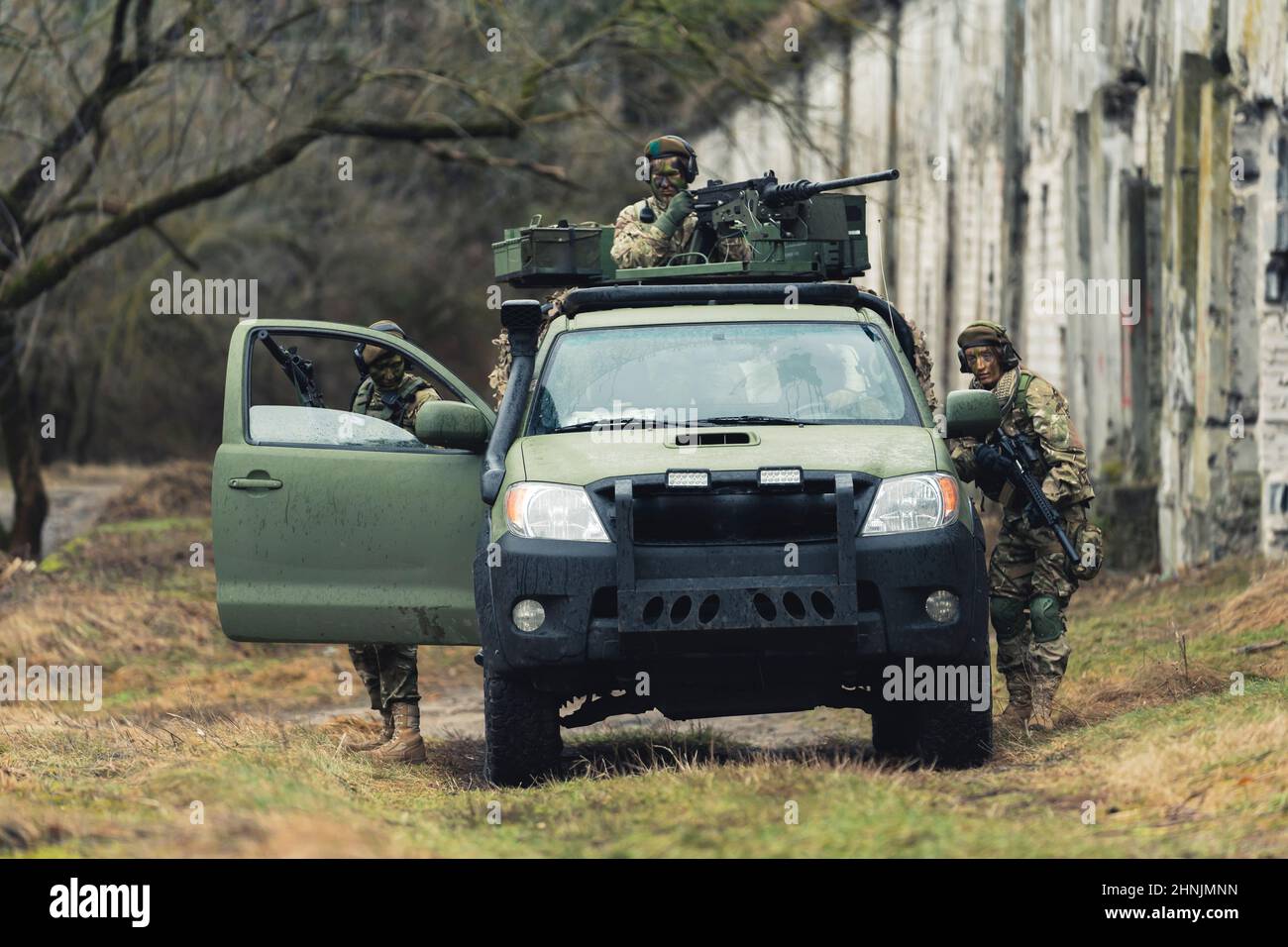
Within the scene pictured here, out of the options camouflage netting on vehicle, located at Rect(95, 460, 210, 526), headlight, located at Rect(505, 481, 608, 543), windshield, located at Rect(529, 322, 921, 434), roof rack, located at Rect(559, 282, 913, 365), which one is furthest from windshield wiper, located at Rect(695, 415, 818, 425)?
camouflage netting on vehicle, located at Rect(95, 460, 210, 526)

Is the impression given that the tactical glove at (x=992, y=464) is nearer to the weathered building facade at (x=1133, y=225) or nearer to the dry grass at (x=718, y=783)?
the dry grass at (x=718, y=783)

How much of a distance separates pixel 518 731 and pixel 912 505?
1.77 m

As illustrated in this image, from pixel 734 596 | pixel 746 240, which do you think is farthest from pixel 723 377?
pixel 746 240

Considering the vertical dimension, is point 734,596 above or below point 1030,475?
below

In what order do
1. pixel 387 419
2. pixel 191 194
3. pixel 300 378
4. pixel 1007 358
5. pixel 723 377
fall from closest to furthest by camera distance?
1. pixel 723 377
2. pixel 1007 358
3. pixel 300 378
4. pixel 387 419
5. pixel 191 194

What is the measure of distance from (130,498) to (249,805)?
1751 cm

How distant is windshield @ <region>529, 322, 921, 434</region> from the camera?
831 centimetres

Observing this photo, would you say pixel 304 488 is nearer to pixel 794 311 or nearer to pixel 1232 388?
pixel 794 311

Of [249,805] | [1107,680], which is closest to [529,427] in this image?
[249,805]

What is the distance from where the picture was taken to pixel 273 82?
18.8 metres

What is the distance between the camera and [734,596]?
747 cm

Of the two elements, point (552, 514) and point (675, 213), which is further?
point (675, 213)

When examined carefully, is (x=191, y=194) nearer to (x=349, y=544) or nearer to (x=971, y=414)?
(x=349, y=544)

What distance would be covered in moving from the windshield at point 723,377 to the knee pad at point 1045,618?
1540 mm
